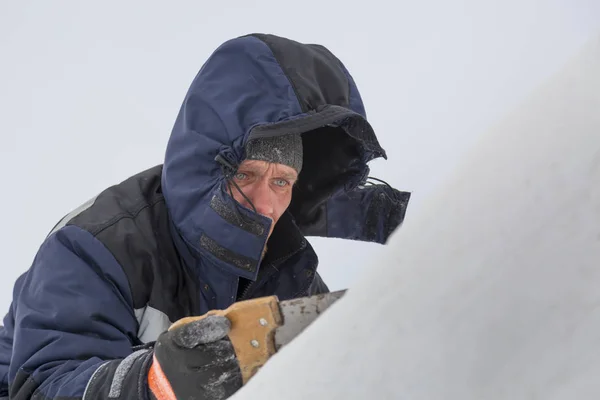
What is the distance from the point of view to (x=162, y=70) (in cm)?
412

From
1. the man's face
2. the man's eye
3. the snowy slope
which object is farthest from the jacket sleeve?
the snowy slope

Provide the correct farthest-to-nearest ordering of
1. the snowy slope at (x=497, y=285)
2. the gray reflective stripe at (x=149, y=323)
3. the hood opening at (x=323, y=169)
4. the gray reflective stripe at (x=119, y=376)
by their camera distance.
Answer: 1. the hood opening at (x=323, y=169)
2. the gray reflective stripe at (x=149, y=323)
3. the gray reflective stripe at (x=119, y=376)
4. the snowy slope at (x=497, y=285)

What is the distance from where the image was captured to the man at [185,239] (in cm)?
110

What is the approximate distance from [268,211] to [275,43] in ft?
1.33

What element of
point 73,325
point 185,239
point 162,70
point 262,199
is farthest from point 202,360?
point 162,70

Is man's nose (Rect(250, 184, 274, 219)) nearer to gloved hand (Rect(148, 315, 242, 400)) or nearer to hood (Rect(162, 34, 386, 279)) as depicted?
hood (Rect(162, 34, 386, 279))

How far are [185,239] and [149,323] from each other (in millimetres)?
194

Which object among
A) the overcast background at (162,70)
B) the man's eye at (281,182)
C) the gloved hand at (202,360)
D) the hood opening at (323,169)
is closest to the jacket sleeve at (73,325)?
the gloved hand at (202,360)

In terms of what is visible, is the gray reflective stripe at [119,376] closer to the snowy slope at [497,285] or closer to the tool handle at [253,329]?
the tool handle at [253,329]

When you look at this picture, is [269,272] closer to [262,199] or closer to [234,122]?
[262,199]

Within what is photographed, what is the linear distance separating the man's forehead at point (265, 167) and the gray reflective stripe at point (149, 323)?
14.9 inches

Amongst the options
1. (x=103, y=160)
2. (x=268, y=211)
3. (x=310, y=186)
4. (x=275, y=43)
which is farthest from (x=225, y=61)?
(x=103, y=160)

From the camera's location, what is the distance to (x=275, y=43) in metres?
1.48

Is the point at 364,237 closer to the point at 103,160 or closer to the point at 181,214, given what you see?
the point at 181,214
